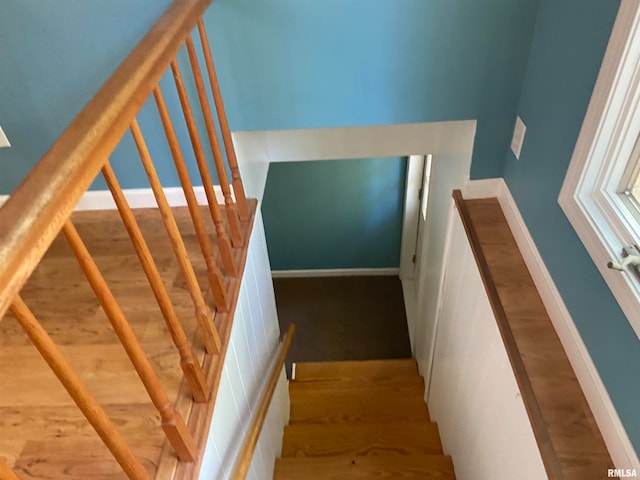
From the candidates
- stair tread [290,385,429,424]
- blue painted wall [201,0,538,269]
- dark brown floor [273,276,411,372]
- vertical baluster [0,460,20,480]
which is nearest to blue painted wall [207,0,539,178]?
blue painted wall [201,0,538,269]

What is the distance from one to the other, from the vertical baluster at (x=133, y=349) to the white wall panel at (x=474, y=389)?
0.98 meters

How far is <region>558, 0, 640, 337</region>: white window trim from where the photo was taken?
46.1 inches

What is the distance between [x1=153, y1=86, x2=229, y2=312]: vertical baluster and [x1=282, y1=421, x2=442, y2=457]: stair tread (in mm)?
1694

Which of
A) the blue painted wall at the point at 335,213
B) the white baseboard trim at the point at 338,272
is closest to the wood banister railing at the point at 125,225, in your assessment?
the blue painted wall at the point at 335,213

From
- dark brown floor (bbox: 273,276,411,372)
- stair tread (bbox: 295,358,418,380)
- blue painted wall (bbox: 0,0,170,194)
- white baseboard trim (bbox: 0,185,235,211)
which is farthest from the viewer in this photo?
dark brown floor (bbox: 273,276,411,372)

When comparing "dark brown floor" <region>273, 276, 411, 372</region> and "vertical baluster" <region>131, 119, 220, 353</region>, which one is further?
"dark brown floor" <region>273, 276, 411, 372</region>

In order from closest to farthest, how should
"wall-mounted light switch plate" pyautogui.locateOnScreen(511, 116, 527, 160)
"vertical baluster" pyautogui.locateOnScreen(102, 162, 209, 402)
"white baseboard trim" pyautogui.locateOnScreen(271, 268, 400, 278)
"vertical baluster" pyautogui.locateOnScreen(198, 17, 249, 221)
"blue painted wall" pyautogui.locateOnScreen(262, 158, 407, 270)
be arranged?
"vertical baluster" pyautogui.locateOnScreen(102, 162, 209, 402)
"vertical baluster" pyautogui.locateOnScreen(198, 17, 249, 221)
"wall-mounted light switch plate" pyautogui.locateOnScreen(511, 116, 527, 160)
"blue painted wall" pyautogui.locateOnScreen(262, 158, 407, 270)
"white baseboard trim" pyautogui.locateOnScreen(271, 268, 400, 278)

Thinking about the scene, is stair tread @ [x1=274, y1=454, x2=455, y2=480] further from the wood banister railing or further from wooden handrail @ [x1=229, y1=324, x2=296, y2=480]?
the wood banister railing

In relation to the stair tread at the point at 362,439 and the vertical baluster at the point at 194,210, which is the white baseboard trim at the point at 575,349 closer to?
the vertical baluster at the point at 194,210

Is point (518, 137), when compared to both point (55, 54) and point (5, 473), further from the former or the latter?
point (5, 473)

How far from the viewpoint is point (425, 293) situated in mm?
3434

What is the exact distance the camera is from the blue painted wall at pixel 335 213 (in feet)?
14.3

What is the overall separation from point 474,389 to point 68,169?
180 cm

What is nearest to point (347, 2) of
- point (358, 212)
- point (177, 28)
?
point (177, 28)
